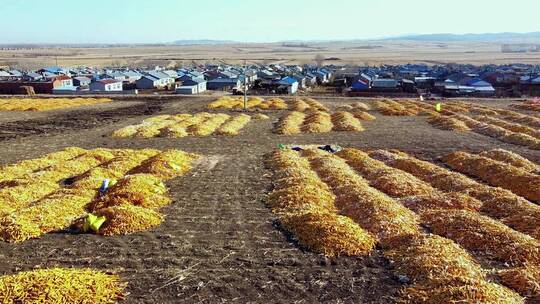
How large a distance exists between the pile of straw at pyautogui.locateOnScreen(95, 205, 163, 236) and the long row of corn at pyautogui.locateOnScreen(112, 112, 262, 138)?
1850 cm

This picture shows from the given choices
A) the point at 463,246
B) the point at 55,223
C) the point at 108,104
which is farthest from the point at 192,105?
the point at 463,246

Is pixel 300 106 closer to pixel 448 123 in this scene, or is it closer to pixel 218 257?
pixel 448 123

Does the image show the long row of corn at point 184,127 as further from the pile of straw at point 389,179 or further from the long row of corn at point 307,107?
the pile of straw at point 389,179

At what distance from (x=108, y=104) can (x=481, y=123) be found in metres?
41.5

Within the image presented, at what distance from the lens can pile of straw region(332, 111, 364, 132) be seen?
36444 millimetres

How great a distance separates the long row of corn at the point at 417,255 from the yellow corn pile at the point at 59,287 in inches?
245

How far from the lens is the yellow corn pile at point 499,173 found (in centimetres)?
1823

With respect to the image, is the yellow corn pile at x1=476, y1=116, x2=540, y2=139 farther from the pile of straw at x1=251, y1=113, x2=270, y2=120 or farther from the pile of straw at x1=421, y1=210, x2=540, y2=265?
the pile of straw at x1=421, y1=210, x2=540, y2=265

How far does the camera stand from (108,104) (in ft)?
190

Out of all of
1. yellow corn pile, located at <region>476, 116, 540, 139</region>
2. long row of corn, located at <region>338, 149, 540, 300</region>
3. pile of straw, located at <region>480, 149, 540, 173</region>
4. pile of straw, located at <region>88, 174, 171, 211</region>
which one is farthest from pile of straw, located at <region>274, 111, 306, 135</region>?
pile of straw, located at <region>88, 174, 171, 211</region>

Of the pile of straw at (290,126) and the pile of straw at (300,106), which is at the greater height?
the pile of straw at (290,126)

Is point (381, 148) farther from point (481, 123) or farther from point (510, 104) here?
point (510, 104)

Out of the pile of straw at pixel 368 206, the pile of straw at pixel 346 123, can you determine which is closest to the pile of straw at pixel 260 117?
the pile of straw at pixel 346 123

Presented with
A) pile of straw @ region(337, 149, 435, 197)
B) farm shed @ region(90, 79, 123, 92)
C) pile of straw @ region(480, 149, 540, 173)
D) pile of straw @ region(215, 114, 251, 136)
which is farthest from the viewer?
farm shed @ region(90, 79, 123, 92)
